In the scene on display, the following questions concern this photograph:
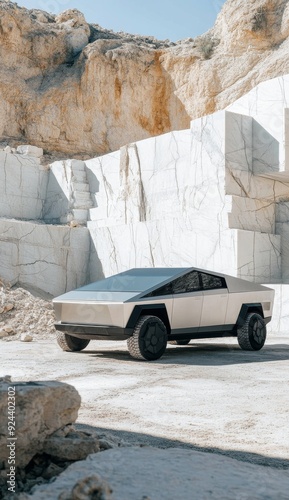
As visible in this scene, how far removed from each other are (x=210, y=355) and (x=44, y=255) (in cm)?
903

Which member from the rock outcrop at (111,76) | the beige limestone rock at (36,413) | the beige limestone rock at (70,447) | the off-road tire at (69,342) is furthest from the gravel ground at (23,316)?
the rock outcrop at (111,76)

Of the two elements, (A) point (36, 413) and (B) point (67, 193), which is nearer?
(A) point (36, 413)

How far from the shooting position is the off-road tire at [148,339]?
7.69 m

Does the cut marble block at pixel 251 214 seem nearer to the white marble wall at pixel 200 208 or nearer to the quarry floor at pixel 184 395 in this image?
the white marble wall at pixel 200 208

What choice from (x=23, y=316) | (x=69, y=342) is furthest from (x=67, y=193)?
(x=69, y=342)

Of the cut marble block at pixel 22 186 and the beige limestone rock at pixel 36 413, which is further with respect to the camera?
the cut marble block at pixel 22 186

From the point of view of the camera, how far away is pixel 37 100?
31578 mm

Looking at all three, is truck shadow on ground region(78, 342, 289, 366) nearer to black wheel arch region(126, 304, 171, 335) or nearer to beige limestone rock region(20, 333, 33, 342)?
black wheel arch region(126, 304, 171, 335)

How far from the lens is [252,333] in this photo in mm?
9117

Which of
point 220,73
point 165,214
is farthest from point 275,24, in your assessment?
point 165,214

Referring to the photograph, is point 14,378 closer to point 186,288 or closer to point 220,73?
point 186,288

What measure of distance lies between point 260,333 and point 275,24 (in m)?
25.2

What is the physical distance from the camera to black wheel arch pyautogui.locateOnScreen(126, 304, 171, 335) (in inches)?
303

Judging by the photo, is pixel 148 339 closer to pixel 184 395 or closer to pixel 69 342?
pixel 69 342
